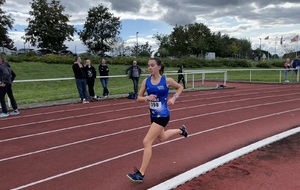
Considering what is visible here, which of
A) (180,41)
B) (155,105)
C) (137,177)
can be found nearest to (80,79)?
(155,105)

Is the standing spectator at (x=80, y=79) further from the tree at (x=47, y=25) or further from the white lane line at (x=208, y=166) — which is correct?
the tree at (x=47, y=25)

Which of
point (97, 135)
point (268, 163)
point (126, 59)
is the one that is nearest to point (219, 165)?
point (268, 163)

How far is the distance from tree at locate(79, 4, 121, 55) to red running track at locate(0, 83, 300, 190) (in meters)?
41.5

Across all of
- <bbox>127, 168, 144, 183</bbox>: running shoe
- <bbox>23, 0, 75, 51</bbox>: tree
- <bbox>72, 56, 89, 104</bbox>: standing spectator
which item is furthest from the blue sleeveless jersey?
<bbox>23, 0, 75, 51</bbox>: tree

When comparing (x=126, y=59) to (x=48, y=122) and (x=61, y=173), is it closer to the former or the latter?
(x=48, y=122)

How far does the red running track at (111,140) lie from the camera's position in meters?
4.96

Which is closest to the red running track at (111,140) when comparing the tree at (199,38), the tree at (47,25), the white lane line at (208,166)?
the white lane line at (208,166)

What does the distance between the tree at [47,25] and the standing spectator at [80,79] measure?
35216mm

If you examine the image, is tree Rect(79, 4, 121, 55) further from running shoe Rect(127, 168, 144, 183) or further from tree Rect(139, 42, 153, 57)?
running shoe Rect(127, 168, 144, 183)

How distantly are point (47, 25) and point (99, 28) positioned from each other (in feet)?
26.9

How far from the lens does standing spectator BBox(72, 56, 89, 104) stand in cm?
1299

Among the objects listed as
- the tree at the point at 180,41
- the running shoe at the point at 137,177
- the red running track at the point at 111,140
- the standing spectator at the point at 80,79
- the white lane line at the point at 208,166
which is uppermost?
the tree at the point at 180,41

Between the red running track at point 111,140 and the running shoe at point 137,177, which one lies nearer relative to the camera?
the running shoe at point 137,177

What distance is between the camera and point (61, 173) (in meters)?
5.08
